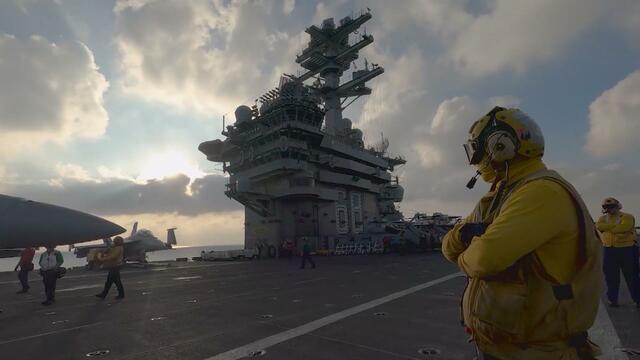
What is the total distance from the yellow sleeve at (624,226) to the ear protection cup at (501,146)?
7650mm

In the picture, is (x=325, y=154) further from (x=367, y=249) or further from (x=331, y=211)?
(x=367, y=249)

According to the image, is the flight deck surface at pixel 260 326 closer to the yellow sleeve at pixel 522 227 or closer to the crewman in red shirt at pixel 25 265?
the crewman in red shirt at pixel 25 265

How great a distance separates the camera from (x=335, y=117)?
55.8m

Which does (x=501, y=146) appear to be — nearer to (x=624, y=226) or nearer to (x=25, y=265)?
(x=624, y=226)

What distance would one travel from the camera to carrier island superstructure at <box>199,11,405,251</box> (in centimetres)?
4369

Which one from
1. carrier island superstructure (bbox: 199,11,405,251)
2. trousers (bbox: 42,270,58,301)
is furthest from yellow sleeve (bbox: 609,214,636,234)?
carrier island superstructure (bbox: 199,11,405,251)

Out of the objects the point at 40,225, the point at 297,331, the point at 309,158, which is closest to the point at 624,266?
the point at 297,331

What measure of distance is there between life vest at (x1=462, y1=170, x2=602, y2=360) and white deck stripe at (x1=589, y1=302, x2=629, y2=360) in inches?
154

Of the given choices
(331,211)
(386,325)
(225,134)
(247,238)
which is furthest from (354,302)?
(225,134)

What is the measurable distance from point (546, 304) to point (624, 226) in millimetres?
7959

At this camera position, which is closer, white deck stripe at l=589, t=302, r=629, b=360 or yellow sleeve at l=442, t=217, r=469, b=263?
yellow sleeve at l=442, t=217, r=469, b=263

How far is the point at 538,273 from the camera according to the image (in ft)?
6.97

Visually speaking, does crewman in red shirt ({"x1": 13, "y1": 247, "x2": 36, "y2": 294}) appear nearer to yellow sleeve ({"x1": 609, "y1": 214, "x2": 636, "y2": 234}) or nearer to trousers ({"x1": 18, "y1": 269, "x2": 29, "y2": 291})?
trousers ({"x1": 18, "y1": 269, "x2": 29, "y2": 291})

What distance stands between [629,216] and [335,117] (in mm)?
49088
